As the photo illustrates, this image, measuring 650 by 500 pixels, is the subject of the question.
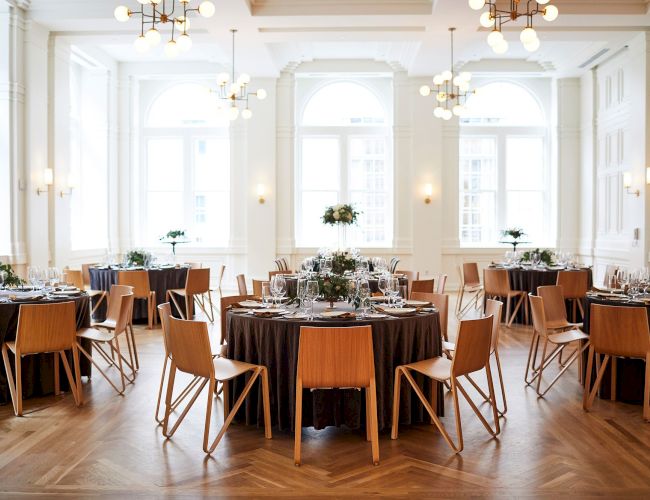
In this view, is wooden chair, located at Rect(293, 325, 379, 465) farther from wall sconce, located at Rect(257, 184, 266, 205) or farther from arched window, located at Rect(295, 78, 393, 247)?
arched window, located at Rect(295, 78, 393, 247)

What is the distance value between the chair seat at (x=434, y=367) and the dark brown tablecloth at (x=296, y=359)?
0.08m

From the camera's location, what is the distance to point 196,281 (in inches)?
352

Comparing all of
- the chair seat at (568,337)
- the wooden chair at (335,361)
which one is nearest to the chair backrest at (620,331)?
the chair seat at (568,337)

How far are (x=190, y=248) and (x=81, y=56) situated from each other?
4.41 meters

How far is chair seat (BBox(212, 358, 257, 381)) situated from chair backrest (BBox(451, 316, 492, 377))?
133cm

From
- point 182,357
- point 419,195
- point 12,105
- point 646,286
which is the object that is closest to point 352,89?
point 419,195

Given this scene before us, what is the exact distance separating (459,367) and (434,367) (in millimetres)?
233

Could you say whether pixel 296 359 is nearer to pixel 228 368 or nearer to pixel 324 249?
pixel 228 368

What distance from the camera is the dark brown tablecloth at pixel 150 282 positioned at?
878 centimetres

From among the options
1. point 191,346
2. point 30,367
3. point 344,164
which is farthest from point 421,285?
point 344,164

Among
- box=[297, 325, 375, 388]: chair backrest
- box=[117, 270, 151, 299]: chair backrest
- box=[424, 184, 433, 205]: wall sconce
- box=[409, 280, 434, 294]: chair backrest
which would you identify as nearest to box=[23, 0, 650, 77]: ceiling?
box=[424, 184, 433, 205]: wall sconce

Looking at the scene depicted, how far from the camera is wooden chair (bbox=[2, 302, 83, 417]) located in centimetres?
472

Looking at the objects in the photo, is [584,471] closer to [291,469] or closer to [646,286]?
[291,469]

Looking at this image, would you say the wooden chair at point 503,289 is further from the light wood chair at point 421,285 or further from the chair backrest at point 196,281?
the chair backrest at point 196,281
